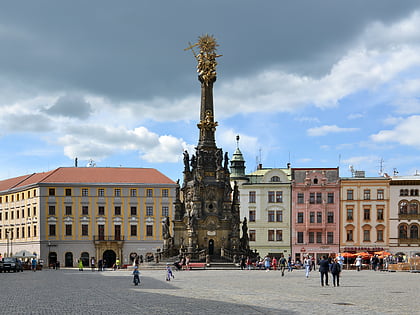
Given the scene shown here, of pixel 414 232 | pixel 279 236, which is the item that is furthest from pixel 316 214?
pixel 414 232

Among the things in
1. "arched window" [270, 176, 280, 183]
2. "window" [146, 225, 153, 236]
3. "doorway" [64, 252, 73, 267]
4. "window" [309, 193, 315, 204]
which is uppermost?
"arched window" [270, 176, 280, 183]

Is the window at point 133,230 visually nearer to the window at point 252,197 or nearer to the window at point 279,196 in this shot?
the window at point 252,197

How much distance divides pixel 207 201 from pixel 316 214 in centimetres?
3088

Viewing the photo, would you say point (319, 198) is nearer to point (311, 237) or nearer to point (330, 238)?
point (311, 237)

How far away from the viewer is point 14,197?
108 metres

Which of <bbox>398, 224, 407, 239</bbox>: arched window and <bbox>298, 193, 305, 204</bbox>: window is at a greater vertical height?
<bbox>298, 193, 305, 204</bbox>: window

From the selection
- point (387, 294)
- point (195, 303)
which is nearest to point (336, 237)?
point (387, 294)

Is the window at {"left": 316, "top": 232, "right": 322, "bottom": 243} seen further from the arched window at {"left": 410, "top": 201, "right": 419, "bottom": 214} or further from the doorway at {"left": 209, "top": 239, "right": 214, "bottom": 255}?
the doorway at {"left": 209, "top": 239, "right": 214, "bottom": 255}

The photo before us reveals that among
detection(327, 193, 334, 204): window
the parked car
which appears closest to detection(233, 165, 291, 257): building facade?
detection(327, 193, 334, 204): window

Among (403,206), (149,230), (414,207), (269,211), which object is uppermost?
(403,206)

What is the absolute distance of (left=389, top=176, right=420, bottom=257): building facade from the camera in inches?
3639

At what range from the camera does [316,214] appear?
95.6 metres

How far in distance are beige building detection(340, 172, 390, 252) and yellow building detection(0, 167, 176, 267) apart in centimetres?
2392

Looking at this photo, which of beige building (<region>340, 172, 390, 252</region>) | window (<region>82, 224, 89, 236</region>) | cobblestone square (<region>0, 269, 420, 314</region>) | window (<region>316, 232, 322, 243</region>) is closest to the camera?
cobblestone square (<region>0, 269, 420, 314</region>)
